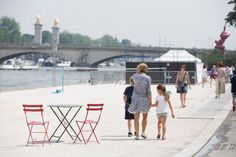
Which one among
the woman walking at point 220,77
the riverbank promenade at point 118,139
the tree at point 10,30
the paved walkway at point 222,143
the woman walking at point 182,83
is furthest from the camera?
the tree at point 10,30

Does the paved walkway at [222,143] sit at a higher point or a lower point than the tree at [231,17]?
lower

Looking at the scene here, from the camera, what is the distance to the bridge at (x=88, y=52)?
123 meters

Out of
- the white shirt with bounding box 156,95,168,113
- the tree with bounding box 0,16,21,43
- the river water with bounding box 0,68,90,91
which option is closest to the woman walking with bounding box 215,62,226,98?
the white shirt with bounding box 156,95,168,113

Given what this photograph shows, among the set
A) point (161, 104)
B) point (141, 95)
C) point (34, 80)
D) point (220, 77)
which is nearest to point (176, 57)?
point (34, 80)

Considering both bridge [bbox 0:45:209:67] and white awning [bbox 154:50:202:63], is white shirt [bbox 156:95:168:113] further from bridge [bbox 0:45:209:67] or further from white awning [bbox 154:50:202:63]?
bridge [bbox 0:45:209:67]

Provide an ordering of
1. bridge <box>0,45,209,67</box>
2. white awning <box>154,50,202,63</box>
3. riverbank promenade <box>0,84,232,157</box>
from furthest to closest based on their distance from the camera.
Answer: bridge <box>0,45,209,67</box> → white awning <box>154,50,202,63</box> → riverbank promenade <box>0,84,232,157</box>

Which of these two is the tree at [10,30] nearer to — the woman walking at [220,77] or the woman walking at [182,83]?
the woman walking at [220,77]

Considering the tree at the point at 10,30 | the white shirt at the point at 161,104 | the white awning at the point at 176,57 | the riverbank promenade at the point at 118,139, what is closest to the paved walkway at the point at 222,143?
the riverbank promenade at the point at 118,139

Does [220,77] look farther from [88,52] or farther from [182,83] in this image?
[88,52]

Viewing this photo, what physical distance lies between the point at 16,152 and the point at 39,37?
170 meters

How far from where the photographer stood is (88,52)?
4951 inches

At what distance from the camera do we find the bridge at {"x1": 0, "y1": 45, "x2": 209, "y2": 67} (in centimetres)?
12312

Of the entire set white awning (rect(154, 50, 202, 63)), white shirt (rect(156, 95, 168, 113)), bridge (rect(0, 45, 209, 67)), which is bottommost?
white shirt (rect(156, 95, 168, 113))

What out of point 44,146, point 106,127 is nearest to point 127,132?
point 106,127
